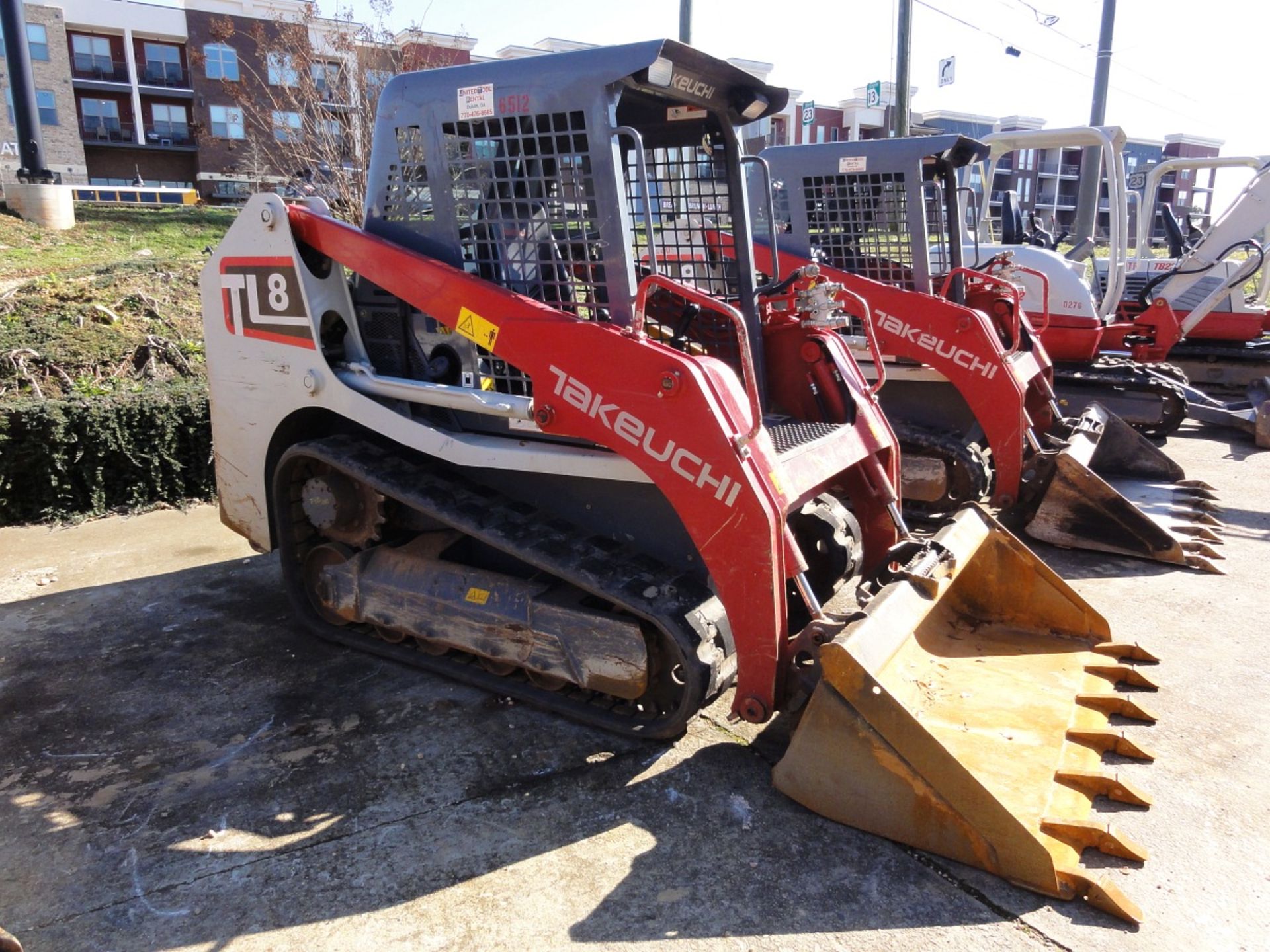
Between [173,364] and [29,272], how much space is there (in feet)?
13.8

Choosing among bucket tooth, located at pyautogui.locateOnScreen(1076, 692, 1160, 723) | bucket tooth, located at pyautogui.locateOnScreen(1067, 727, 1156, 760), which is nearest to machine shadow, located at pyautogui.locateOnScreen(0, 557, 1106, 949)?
bucket tooth, located at pyautogui.locateOnScreen(1067, 727, 1156, 760)

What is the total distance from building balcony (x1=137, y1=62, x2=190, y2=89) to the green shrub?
45.5m

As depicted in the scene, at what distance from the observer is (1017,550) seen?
3906 mm

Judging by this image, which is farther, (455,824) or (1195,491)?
(1195,491)

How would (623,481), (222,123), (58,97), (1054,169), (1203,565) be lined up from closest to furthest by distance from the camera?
(623,481) < (1203,565) < (58,97) < (222,123) < (1054,169)

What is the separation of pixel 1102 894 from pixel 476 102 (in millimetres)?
3376

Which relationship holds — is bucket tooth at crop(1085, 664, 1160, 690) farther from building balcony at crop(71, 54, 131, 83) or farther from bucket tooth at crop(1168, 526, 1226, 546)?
building balcony at crop(71, 54, 131, 83)

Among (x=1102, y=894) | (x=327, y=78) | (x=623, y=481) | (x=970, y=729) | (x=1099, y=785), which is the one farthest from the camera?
(x=327, y=78)

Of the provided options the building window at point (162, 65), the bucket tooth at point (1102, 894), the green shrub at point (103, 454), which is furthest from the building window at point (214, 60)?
the bucket tooth at point (1102, 894)

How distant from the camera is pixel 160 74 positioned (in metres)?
44.0

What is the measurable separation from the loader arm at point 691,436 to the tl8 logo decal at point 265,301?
114 centimetres

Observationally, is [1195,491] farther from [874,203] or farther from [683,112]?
[683,112]

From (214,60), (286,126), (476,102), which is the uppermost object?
(214,60)

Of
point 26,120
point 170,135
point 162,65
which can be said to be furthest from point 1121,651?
point 162,65
